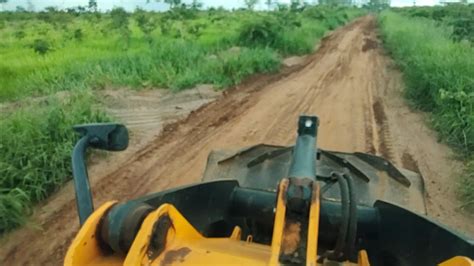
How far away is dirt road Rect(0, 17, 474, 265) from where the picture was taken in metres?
4.88

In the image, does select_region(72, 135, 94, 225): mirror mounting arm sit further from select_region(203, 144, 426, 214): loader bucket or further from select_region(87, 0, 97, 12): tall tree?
select_region(87, 0, 97, 12): tall tree

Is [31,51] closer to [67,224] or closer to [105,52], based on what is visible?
[105,52]

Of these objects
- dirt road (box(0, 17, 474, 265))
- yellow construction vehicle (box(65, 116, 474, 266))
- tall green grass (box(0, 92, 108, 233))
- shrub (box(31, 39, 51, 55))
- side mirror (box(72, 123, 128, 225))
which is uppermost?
side mirror (box(72, 123, 128, 225))

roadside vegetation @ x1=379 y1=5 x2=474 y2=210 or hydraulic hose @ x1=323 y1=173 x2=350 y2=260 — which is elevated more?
hydraulic hose @ x1=323 y1=173 x2=350 y2=260

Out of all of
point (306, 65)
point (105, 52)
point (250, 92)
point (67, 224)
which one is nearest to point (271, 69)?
point (306, 65)

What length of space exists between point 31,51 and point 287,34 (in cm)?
769

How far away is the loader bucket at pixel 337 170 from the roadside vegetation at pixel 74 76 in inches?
84.6

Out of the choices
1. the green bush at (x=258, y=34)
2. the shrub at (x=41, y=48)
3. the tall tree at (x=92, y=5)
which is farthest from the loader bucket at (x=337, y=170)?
the tall tree at (x=92, y=5)

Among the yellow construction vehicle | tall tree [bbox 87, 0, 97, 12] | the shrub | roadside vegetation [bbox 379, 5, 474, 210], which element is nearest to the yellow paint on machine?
the yellow construction vehicle

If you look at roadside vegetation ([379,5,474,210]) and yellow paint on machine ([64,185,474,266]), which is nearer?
yellow paint on machine ([64,185,474,266])

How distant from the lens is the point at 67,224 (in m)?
4.78

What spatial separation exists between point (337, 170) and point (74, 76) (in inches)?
295

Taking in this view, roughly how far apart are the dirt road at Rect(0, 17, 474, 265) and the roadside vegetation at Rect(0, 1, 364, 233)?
33 cm

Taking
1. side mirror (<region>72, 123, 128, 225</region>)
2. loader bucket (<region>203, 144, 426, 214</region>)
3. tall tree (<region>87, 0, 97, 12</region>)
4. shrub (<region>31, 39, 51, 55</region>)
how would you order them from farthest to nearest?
tall tree (<region>87, 0, 97, 12</region>) < shrub (<region>31, 39, 51, 55</region>) < loader bucket (<region>203, 144, 426, 214</region>) < side mirror (<region>72, 123, 128, 225</region>)
